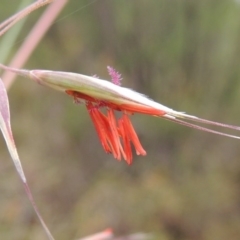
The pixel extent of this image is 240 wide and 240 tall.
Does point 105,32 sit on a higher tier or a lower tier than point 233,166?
higher

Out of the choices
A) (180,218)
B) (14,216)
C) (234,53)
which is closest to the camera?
(14,216)

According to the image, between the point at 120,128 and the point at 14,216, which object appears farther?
the point at 14,216

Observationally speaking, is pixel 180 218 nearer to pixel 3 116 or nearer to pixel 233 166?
pixel 233 166

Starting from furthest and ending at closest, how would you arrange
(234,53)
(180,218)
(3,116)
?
1. (180,218)
2. (234,53)
3. (3,116)

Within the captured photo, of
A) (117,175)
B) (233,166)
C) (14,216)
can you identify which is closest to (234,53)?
(233,166)

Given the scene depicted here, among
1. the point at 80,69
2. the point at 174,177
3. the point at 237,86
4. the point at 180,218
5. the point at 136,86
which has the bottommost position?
the point at 180,218

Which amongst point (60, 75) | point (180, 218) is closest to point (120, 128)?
point (60, 75)
